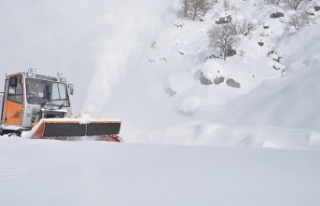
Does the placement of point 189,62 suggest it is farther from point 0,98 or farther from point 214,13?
point 0,98

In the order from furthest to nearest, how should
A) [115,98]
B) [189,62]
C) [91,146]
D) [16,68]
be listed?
[189,62]
[16,68]
[115,98]
[91,146]

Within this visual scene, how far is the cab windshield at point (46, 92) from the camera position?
8.02m

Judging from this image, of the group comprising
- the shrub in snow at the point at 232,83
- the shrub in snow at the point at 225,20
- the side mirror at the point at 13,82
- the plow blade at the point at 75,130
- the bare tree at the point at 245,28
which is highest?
the shrub in snow at the point at 225,20

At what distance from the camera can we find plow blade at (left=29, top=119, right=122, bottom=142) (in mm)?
6852

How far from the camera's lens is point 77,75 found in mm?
15875

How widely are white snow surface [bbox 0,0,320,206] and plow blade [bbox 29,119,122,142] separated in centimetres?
29

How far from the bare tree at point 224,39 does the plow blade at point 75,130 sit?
471 inches

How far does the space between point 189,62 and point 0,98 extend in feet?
38.4

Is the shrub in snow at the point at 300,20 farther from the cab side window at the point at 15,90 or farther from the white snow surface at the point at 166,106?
the cab side window at the point at 15,90

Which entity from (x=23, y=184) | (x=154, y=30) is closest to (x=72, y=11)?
(x=154, y=30)

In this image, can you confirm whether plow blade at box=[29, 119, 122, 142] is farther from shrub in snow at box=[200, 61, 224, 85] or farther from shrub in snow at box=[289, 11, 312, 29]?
shrub in snow at box=[289, 11, 312, 29]

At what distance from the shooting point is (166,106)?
14.8 meters

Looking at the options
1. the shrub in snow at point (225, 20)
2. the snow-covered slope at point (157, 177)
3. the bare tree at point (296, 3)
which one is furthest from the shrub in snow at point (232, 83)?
the snow-covered slope at point (157, 177)

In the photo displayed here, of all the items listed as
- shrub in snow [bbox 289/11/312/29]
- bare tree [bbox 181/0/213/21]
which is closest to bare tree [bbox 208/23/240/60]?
shrub in snow [bbox 289/11/312/29]
